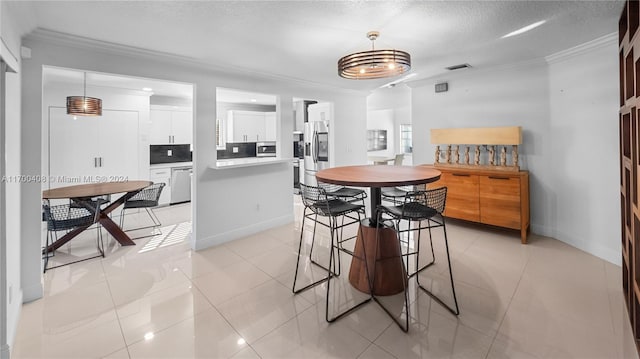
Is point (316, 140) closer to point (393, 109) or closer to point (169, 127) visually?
point (169, 127)

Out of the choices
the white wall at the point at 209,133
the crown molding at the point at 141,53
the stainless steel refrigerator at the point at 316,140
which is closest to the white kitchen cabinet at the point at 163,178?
the white wall at the point at 209,133

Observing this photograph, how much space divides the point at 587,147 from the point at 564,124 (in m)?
0.40

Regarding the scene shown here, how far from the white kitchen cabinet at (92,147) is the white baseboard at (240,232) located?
295cm

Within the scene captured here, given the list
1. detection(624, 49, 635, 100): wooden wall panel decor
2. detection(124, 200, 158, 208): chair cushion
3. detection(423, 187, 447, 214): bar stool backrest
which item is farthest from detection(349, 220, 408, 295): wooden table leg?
detection(124, 200, 158, 208): chair cushion

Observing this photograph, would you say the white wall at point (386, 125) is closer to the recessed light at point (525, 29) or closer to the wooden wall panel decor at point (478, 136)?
the wooden wall panel decor at point (478, 136)

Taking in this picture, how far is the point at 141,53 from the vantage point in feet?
10.2

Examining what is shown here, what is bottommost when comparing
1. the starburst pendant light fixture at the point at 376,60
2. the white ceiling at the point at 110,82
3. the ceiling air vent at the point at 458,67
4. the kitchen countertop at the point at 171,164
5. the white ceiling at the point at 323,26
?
the kitchen countertop at the point at 171,164

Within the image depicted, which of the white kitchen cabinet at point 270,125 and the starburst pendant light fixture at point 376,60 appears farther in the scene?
the white kitchen cabinet at point 270,125

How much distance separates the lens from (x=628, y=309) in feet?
7.20

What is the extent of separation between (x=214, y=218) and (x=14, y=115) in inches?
83.7

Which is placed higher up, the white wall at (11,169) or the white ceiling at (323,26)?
the white ceiling at (323,26)

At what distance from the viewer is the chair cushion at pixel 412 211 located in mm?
2238

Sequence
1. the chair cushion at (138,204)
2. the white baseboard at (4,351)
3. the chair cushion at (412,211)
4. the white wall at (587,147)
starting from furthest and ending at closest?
the chair cushion at (138,204) → the white wall at (587,147) → the chair cushion at (412,211) → the white baseboard at (4,351)

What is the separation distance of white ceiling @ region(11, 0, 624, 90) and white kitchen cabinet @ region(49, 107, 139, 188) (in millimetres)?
3055
